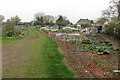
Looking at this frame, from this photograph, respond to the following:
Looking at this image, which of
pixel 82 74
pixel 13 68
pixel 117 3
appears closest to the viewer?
pixel 82 74

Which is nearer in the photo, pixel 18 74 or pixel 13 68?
pixel 18 74

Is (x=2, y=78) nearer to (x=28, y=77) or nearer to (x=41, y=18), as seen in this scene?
(x=28, y=77)

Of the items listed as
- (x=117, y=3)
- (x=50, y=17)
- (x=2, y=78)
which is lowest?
(x=2, y=78)

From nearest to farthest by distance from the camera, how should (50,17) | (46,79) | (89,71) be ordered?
(46,79) < (89,71) < (50,17)

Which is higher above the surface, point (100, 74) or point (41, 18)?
point (41, 18)

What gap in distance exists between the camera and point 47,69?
5617 mm

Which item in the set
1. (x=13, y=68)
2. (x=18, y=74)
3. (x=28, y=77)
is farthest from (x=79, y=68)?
(x=13, y=68)

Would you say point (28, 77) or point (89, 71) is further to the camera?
point (89, 71)

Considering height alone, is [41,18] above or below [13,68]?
above

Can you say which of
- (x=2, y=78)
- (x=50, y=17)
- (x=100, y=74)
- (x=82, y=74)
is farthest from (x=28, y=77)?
(x=50, y=17)

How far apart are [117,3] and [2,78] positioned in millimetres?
23491

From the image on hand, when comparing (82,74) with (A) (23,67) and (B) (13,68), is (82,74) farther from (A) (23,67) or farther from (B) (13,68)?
(B) (13,68)

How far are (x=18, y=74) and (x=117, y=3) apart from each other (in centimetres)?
2292

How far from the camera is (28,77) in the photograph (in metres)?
4.77
